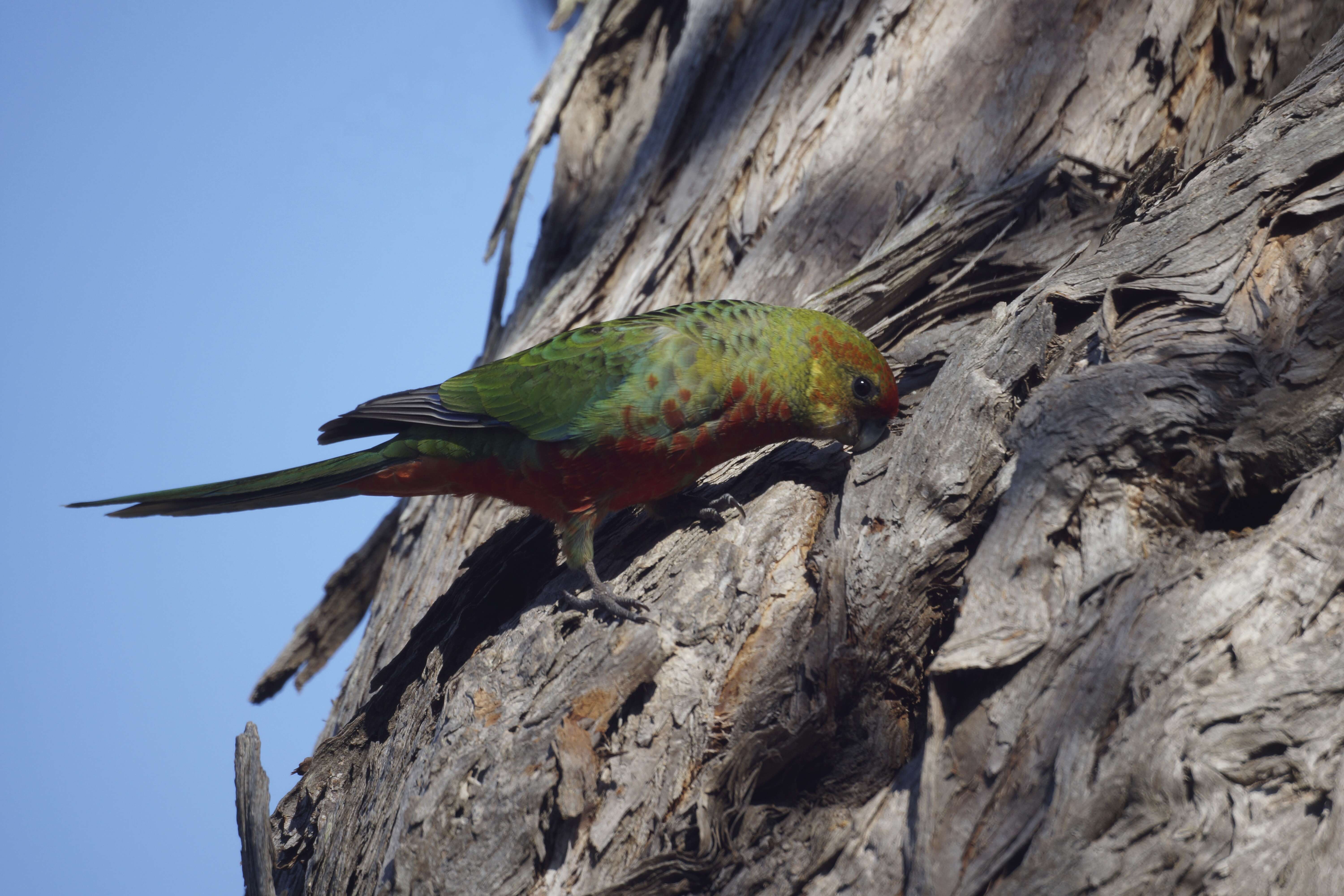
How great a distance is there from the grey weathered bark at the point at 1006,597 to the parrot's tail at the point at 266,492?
76cm

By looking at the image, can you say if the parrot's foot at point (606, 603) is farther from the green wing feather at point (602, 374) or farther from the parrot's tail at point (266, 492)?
the parrot's tail at point (266, 492)

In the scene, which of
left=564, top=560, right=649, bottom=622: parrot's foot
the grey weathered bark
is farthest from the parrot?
the grey weathered bark

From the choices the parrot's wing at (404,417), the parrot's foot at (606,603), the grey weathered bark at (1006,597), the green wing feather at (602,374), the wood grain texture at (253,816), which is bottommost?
the grey weathered bark at (1006,597)

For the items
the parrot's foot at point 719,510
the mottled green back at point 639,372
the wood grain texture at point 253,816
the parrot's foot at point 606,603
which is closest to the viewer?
the wood grain texture at point 253,816

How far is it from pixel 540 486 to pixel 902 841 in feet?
8.30

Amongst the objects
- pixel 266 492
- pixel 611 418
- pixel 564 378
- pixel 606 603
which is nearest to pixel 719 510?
pixel 611 418

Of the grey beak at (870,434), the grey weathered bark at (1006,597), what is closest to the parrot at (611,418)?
the grey beak at (870,434)

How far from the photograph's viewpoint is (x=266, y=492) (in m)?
4.32

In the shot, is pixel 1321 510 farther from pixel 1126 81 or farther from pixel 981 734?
pixel 1126 81

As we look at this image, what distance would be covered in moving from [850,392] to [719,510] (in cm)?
87

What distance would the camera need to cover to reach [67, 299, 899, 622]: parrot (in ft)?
14.0

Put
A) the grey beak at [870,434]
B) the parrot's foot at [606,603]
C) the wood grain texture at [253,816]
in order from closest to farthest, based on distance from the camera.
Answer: the wood grain texture at [253,816] < the parrot's foot at [606,603] < the grey beak at [870,434]

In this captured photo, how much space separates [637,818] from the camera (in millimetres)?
2908

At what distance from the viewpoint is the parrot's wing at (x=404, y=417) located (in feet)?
14.6
